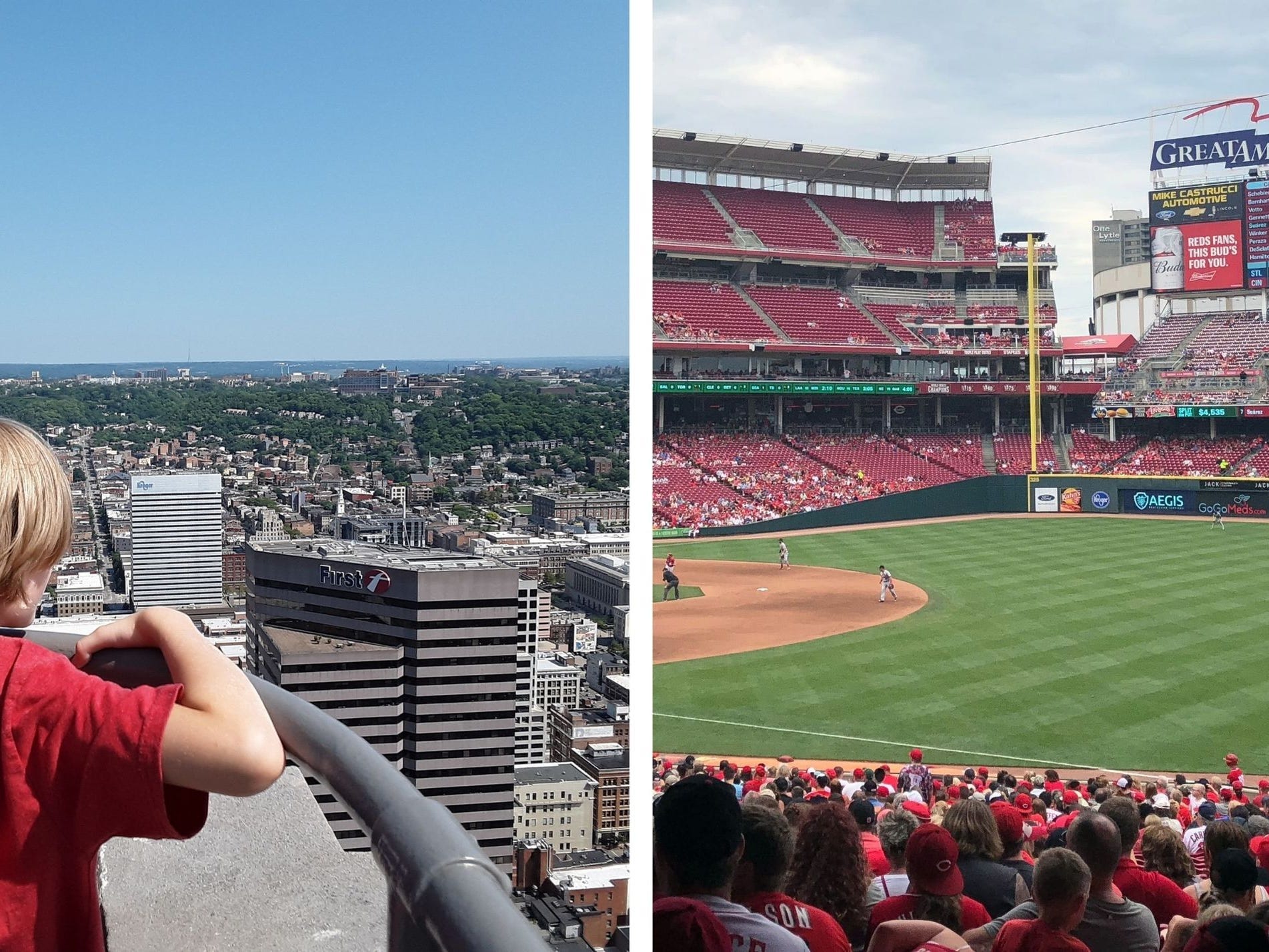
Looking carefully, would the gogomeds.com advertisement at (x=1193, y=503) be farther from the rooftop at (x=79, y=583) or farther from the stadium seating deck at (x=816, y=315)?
the rooftop at (x=79, y=583)

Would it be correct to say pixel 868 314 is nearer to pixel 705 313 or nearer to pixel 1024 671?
pixel 705 313

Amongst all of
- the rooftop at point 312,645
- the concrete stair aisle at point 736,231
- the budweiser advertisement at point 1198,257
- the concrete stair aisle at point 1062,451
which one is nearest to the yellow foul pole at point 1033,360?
the concrete stair aisle at point 1062,451

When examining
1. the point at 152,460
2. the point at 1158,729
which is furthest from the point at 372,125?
the point at 1158,729

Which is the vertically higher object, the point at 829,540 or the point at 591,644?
Answer: the point at 829,540

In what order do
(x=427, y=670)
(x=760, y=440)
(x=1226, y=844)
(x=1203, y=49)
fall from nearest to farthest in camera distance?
(x=1226, y=844), (x=1203, y=49), (x=427, y=670), (x=760, y=440)

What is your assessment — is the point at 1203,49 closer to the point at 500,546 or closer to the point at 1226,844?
the point at 500,546
